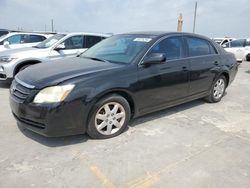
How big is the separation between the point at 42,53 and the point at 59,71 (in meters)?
3.35

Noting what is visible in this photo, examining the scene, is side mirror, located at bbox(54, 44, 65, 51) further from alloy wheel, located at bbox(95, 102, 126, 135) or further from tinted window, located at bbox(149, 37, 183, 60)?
alloy wheel, located at bbox(95, 102, 126, 135)

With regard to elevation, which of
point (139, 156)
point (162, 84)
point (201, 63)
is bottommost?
point (139, 156)

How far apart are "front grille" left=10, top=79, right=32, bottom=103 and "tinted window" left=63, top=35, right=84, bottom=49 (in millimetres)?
→ 3614

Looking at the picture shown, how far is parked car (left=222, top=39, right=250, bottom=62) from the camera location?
12930mm

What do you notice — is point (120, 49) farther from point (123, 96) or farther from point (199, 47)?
point (199, 47)

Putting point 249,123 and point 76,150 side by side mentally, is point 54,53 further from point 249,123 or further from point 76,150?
point 249,123

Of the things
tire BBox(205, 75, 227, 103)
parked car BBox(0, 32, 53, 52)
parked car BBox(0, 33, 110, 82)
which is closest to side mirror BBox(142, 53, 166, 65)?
tire BBox(205, 75, 227, 103)

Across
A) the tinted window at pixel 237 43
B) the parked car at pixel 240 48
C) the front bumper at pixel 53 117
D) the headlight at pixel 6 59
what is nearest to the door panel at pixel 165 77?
the front bumper at pixel 53 117

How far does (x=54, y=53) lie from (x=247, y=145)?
515 cm

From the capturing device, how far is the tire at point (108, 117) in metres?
3.23

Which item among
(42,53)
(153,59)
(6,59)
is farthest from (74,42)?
(153,59)

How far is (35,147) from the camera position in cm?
314

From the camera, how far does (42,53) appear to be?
630 centimetres

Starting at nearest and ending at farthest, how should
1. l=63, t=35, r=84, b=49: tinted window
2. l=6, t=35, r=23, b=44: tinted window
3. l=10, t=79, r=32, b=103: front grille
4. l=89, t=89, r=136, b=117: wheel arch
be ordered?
l=10, t=79, r=32, b=103: front grille
l=89, t=89, r=136, b=117: wheel arch
l=63, t=35, r=84, b=49: tinted window
l=6, t=35, r=23, b=44: tinted window
